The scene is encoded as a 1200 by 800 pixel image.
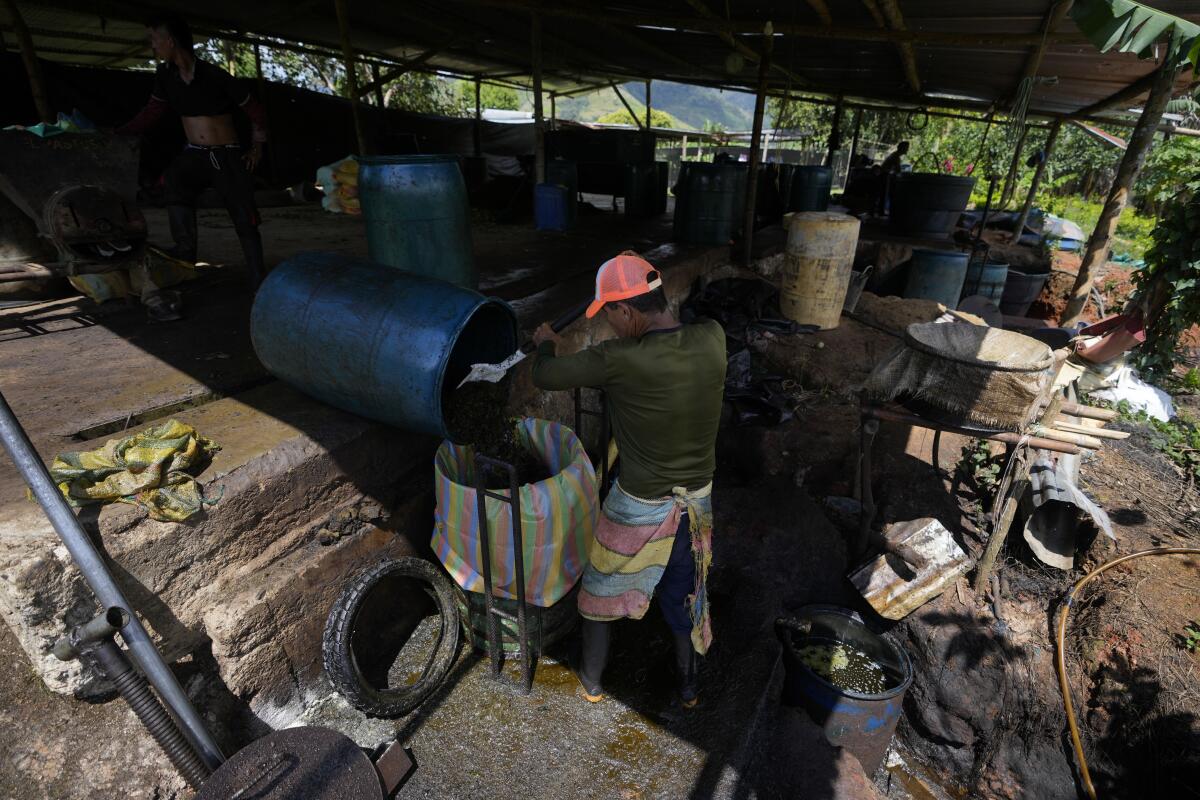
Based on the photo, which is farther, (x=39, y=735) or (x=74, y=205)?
(x=74, y=205)

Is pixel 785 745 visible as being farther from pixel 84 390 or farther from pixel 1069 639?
pixel 84 390

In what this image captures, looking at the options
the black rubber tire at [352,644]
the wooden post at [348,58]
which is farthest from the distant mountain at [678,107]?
the black rubber tire at [352,644]

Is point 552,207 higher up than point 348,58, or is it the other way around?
point 348,58

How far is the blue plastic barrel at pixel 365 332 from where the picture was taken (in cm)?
241

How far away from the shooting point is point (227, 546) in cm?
232

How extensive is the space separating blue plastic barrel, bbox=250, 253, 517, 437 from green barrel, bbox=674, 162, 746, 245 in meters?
5.07

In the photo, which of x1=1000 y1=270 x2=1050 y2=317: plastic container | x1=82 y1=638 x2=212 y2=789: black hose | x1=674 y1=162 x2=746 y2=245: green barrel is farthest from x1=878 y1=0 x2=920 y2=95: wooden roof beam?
x1=82 y1=638 x2=212 y2=789: black hose

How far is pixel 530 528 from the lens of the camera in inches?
101

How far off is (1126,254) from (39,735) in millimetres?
17755

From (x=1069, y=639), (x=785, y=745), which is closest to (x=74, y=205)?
(x=785, y=745)

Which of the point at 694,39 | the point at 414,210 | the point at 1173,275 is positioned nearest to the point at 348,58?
the point at 414,210

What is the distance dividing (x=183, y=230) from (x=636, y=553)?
4274mm

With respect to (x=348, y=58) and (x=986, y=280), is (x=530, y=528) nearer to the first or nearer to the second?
(x=348, y=58)

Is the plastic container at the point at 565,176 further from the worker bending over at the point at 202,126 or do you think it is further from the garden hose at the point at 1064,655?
the garden hose at the point at 1064,655
